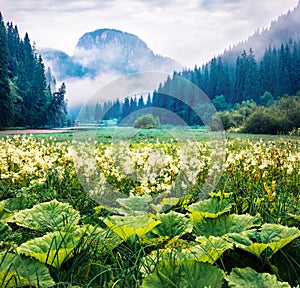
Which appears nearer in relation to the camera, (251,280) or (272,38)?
(251,280)

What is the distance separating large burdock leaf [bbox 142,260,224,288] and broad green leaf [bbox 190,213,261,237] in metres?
0.42

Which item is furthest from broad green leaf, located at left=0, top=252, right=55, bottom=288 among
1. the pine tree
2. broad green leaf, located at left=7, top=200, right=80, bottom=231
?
the pine tree

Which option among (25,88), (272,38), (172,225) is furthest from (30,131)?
(272,38)

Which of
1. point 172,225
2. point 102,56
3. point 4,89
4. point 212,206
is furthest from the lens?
point 102,56

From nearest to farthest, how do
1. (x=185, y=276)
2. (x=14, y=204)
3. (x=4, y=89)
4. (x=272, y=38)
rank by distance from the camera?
(x=185, y=276), (x=14, y=204), (x=4, y=89), (x=272, y=38)

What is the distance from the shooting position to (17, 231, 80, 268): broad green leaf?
3.12ft

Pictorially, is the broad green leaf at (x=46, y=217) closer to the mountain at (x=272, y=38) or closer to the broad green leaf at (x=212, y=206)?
the broad green leaf at (x=212, y=206)

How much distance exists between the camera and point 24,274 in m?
0.89

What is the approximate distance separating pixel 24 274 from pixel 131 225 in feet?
1.17

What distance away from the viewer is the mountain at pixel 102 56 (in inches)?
328

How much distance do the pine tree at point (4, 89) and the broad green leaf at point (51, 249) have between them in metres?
5.34

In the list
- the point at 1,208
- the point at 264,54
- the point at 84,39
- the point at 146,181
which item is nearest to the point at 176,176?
the point at 146,181

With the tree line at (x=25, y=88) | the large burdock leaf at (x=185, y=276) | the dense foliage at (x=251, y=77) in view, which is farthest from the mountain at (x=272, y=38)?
the large burdock leaf at (x=185, y=276)

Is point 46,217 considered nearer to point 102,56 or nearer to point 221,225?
point 221,225
